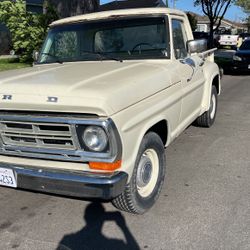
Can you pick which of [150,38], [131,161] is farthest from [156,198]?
[150,38]

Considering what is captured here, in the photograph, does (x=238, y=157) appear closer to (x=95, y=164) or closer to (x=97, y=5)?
(x=95, y=164)

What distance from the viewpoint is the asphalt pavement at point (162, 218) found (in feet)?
12.2

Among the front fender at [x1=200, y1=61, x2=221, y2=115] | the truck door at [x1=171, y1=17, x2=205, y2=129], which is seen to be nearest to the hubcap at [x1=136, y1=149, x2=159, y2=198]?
the truck door at [x1=171, y1=17, x2=205, y2=129]

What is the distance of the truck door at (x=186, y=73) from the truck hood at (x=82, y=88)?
0.67 metres

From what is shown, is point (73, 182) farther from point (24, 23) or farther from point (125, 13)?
point (24, 23)

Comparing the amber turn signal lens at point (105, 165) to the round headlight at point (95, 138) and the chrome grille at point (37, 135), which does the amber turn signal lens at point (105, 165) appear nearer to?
the round headlight at point (95, 138)

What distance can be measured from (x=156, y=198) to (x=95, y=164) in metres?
1.10

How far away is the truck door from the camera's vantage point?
524 cm

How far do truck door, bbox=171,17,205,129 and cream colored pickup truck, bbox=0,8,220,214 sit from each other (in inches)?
1.3

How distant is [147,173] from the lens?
431 cm

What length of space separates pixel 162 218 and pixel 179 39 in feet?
8.12

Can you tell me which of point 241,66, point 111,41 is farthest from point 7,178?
point 241,66

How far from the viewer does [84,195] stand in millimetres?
3562

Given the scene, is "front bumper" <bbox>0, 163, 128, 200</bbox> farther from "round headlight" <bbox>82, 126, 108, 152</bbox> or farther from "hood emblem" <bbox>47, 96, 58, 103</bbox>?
"hood emblem" <bbox>47, 96, 58, 103</bbox>
